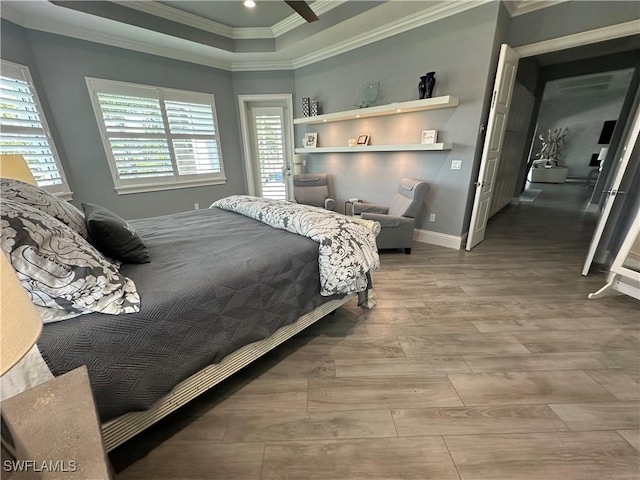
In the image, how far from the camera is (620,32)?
248 centimetres

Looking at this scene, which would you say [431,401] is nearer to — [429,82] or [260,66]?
[429,82]

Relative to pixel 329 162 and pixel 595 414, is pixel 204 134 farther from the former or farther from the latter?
pixel 595 414

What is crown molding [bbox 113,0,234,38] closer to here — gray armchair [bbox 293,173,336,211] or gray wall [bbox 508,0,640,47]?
gray armchair [bbox 293,173,336,211]

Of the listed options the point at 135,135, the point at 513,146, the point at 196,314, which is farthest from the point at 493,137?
the point at 135,135

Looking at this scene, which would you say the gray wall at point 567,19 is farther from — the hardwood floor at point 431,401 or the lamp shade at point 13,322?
the lamp shade at point 13,322

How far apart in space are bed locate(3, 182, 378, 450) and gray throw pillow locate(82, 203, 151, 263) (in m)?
0.06

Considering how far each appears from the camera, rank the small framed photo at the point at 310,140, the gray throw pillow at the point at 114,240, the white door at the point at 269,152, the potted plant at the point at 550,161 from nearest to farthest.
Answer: the gray throw pillow at the point at 114,240 → the small framed photo at the point at 310,140 → the white door at the point at 269,152 → the potted plant at the point at 550,161

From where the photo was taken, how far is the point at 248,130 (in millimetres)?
4875

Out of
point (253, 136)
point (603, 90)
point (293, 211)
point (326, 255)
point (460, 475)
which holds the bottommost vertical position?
point (460, 475)

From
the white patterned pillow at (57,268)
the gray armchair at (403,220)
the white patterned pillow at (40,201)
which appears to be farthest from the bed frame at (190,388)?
the gray armchair at (403,220)

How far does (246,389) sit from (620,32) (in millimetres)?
4542

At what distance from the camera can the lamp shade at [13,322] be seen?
1.36 ft

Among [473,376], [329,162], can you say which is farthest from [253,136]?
[473,376]

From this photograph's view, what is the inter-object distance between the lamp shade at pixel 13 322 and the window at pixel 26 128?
12.0ft
